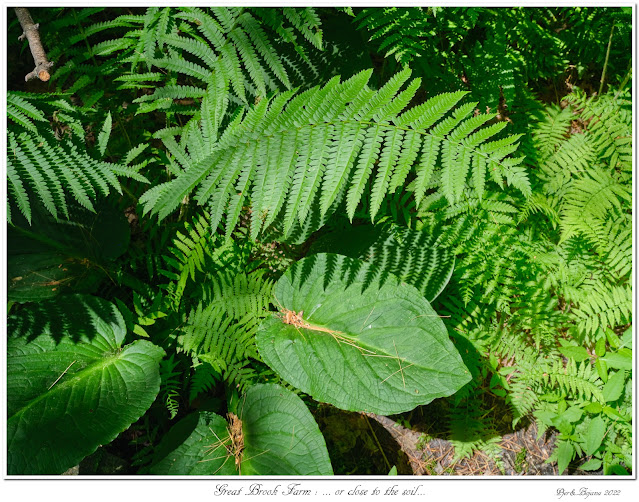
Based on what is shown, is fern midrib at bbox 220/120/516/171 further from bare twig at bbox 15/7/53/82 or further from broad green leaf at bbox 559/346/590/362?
broad green leaf at bbox 559/346/590/362

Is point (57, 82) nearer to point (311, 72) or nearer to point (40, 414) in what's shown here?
point (311, 72)

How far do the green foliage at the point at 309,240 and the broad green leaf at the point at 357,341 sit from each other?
0.4 inches

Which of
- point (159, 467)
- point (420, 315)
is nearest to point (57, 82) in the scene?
point (159, 467)

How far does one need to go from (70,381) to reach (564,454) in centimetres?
255

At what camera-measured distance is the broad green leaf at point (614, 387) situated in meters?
2.41

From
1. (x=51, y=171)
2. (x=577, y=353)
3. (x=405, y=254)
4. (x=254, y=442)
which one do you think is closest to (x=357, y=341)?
(x=405, y=254)

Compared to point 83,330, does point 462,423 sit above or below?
below

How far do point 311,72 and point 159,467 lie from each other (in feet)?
7.07

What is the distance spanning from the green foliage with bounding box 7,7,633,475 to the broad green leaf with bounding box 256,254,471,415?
0.03 feet

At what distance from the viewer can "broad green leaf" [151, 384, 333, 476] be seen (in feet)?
7.06

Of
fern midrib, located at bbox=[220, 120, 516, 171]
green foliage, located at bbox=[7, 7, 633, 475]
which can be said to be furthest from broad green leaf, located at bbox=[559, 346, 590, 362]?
fern midrib, located at bbox=[220, 120, 516, 171]

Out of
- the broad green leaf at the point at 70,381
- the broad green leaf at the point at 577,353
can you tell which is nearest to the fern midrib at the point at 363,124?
the broad green leaf at the point at 70,381
